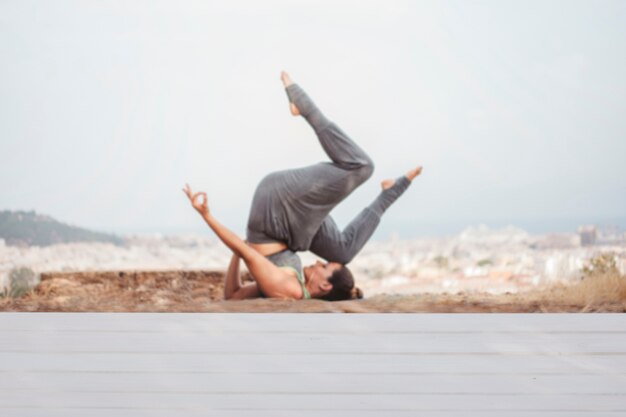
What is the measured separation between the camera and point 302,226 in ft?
12.5

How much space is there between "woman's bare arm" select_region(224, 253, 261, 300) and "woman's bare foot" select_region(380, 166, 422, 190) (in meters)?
0.85

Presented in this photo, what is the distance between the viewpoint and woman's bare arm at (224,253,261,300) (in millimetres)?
3791

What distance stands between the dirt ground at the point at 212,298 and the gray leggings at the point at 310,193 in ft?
1.33

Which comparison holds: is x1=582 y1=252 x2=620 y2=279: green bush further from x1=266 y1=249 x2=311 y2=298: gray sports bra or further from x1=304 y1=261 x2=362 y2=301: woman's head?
x1=266 y1=249 x2=311 y2=298: gray sports bra

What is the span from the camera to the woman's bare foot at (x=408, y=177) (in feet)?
13.3
